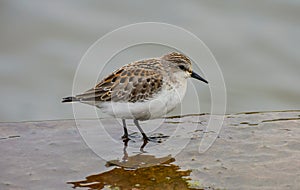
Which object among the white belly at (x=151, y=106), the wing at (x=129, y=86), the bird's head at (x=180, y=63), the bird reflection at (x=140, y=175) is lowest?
the bird reflection at (x=140, y=175)

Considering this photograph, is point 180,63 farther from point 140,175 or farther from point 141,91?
point 140,175

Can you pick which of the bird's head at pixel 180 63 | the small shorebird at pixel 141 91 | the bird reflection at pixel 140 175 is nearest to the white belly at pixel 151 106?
the small shorebird at pixel 141 91

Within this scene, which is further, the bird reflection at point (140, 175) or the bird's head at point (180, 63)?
the bird's head at point (180, 63)

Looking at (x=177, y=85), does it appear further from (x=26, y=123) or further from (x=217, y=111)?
(x=217, y=111)

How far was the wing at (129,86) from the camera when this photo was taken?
7.77 metres

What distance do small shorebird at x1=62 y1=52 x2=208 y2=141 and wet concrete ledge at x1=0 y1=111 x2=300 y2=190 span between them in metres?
0.46

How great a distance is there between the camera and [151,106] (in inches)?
300

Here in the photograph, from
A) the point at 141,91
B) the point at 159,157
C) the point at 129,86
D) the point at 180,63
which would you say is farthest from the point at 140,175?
the point at 180,63

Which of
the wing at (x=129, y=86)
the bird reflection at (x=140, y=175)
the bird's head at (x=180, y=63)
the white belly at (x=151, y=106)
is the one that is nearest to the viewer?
the bird reflection at (x=140, y=175)

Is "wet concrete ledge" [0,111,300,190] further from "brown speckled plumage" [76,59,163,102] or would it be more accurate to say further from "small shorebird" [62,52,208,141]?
"brown speckled plumage" [76,59,163,102]

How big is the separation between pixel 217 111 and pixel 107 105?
415 centimetres

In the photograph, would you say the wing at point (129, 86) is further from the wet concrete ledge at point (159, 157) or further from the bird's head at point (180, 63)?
the wet concrete ledge at point (159, 157)

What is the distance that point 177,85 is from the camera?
313 inches

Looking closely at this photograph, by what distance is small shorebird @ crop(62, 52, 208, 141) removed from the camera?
7695 millimetres
